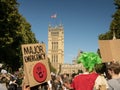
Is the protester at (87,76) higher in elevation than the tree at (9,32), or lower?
lower

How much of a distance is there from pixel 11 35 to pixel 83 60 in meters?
38.0

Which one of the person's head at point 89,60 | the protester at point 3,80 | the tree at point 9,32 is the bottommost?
the protester at point 3,80

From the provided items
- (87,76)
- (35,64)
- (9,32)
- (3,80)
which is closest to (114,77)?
(87,76)

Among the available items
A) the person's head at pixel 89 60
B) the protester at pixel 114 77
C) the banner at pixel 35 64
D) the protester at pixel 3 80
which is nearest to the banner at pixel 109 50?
the banner at pixel 35 64

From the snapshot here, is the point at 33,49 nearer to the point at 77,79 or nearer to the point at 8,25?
the point at 77,79

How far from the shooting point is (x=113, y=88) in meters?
8.70

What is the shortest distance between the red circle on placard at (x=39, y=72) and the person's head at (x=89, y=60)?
903mm

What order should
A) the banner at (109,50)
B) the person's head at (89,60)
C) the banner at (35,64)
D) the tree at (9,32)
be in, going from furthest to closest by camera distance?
the tree at (9,32)
the banner at (109,50)
the banner at (35,64)
the person's head at (89,60)

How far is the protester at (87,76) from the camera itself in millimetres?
9188

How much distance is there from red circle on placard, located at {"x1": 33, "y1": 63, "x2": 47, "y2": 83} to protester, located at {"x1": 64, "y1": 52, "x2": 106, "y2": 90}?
Result: 2.46 ft

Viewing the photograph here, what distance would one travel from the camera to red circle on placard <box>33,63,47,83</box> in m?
9.87

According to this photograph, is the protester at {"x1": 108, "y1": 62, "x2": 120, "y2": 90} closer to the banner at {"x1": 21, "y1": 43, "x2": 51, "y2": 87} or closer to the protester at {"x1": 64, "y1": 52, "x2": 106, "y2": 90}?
the protester at {"x1": 64, "y1": 52, "x2": 106, "y2": 90}

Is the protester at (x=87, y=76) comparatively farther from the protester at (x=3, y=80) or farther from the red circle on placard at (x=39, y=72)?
the protester at (x=3, y=80)

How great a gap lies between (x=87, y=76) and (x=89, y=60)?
28cm
